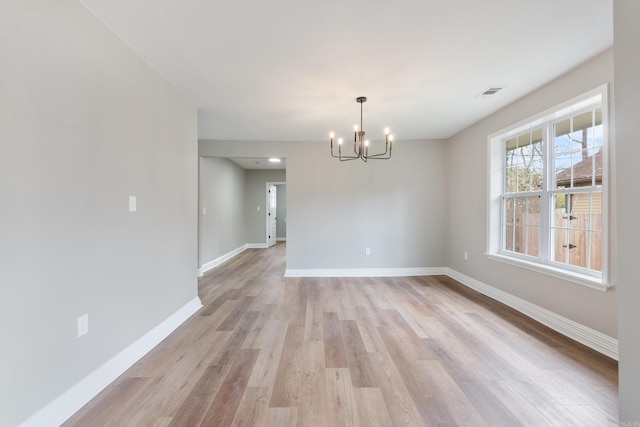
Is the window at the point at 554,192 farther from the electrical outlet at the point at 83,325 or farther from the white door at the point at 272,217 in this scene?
the white door at the point at 272,217

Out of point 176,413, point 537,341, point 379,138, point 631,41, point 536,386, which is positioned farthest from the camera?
point 379,138

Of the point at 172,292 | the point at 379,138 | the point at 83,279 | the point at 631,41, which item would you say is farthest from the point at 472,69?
the point at 172,292

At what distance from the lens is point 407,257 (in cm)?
485

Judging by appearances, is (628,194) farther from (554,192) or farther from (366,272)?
(366,272)

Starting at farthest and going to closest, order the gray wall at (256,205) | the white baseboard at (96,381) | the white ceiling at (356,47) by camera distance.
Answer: the gray wall at (256,205)
the white ceiling at (356,47)
the white baseboard at (96,381)

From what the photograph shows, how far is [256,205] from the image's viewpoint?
27.0 feet

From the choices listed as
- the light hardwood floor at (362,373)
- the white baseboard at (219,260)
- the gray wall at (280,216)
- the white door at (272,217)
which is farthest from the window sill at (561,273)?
the gray wall at (280,216)

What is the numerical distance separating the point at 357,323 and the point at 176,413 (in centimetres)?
177

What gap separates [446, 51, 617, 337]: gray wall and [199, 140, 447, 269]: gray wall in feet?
1.12

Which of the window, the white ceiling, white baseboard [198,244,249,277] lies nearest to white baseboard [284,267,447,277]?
the window

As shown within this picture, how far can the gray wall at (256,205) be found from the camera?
8.17 m

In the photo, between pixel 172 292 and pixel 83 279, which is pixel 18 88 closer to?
pixel 83 279

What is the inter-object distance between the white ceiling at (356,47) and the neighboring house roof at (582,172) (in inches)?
34.2

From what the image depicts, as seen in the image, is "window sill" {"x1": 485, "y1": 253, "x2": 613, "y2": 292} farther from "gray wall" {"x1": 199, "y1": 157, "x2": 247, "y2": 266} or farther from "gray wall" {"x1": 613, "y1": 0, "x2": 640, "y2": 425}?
"gray wall" {"x1": 199, "y1": 157, "x2": 247, "y2": 266}
